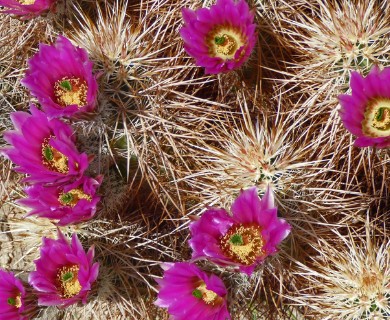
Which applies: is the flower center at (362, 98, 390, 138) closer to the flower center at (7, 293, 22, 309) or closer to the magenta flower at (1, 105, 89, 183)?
the magenta flower at (1, 105, 89, 183)

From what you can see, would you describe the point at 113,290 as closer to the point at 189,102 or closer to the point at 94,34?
the point at 189,102

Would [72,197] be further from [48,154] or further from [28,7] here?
[28,7]

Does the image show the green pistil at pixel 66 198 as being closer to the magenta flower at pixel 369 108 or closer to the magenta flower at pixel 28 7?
the magenta flower at pixel 28 7

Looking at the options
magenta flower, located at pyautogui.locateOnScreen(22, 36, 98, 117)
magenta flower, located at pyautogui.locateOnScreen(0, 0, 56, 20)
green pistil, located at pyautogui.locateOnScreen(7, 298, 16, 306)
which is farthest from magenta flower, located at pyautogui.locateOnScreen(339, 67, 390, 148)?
green pistil, located at pyautogui.locateOnScreen(7, 298, 16, 306)

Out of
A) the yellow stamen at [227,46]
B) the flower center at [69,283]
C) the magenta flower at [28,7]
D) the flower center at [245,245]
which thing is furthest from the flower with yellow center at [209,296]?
the magenta flower at [28,7]

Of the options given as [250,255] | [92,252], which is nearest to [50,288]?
[92,252]

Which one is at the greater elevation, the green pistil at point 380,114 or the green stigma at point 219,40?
the green pistil at point 380,114
